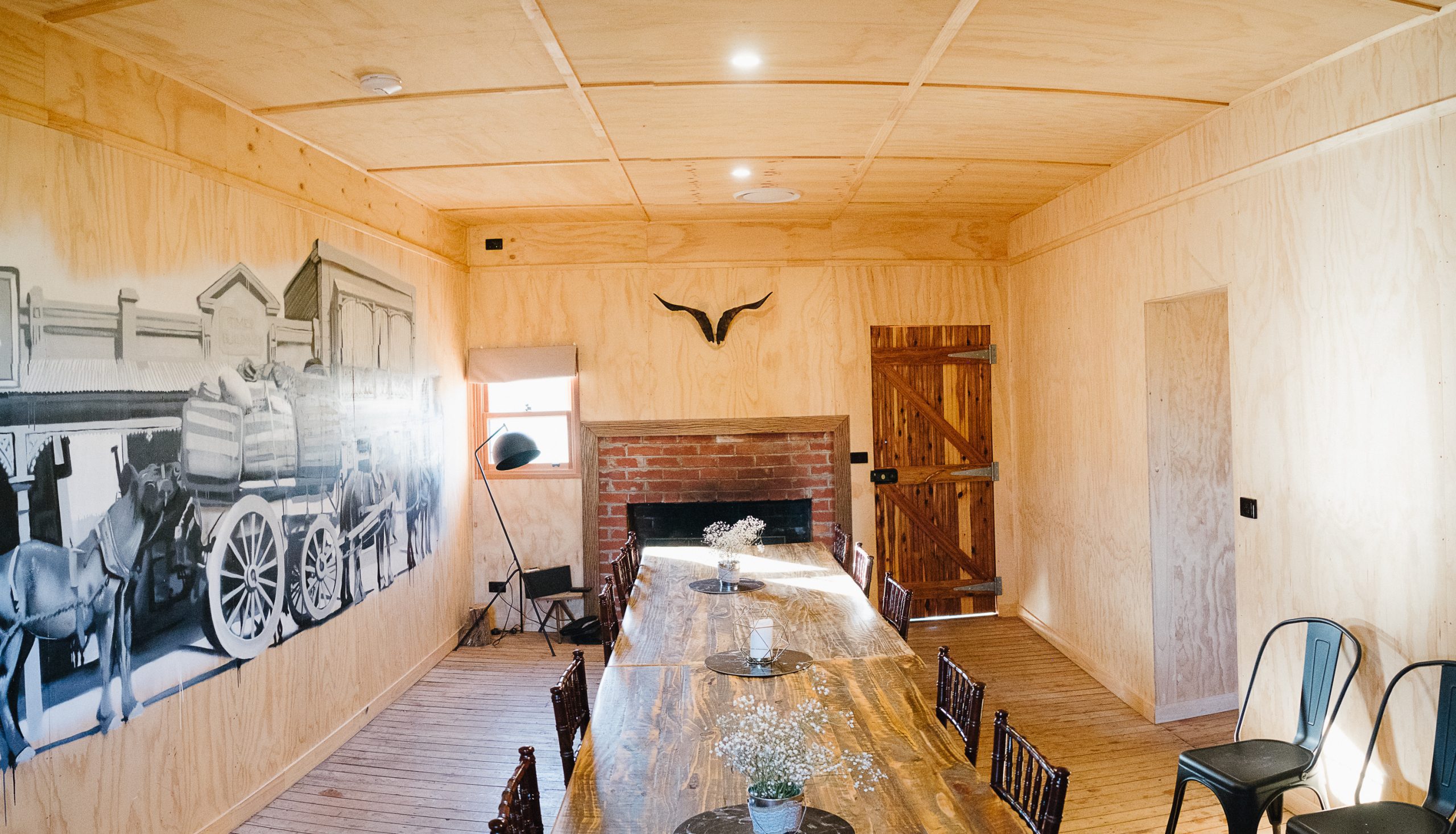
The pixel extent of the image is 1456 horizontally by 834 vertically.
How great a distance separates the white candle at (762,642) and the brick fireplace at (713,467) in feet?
11.0

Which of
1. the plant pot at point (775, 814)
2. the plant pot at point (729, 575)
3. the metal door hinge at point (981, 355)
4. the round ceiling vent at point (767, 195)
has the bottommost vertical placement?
the plant pot at point (775, 814)

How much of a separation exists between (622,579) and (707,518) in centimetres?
193

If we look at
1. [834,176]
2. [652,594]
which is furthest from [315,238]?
[834,176]

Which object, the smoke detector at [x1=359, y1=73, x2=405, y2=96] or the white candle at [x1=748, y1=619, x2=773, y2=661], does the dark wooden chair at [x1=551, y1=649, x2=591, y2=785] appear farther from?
the smoke detector at [x1=359, y1=73, x2=405, y2=96]

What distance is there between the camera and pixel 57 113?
108 inches

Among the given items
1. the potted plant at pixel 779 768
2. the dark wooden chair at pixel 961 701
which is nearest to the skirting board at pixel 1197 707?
the dark wooden chair at pixel 961 701

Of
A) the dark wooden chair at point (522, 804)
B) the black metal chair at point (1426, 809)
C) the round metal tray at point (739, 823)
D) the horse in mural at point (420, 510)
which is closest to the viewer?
the dark wooden chair at point (522, 804)

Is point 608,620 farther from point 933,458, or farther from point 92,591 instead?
point 933,458

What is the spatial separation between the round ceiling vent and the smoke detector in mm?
2444

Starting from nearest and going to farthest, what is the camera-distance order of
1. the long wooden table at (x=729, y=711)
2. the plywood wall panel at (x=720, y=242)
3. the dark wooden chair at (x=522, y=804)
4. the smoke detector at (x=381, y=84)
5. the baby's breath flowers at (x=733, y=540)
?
1. the dark wooden chair at (x=522, y=804)
2. the long wooden table at (x=729, y=711)
3. the smoke detector at (x=381, y=84)
4. the baby's breath flowers at (x=733, y=540)
5. the plywood wall panel at (x=720, y=242)

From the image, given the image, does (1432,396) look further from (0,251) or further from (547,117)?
(0,251)

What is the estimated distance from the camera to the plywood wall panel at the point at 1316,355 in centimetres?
288

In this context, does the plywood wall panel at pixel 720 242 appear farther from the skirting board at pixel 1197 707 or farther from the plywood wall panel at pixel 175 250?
the skirting board at pixel 1197 707

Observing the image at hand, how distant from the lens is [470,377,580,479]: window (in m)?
6.52
